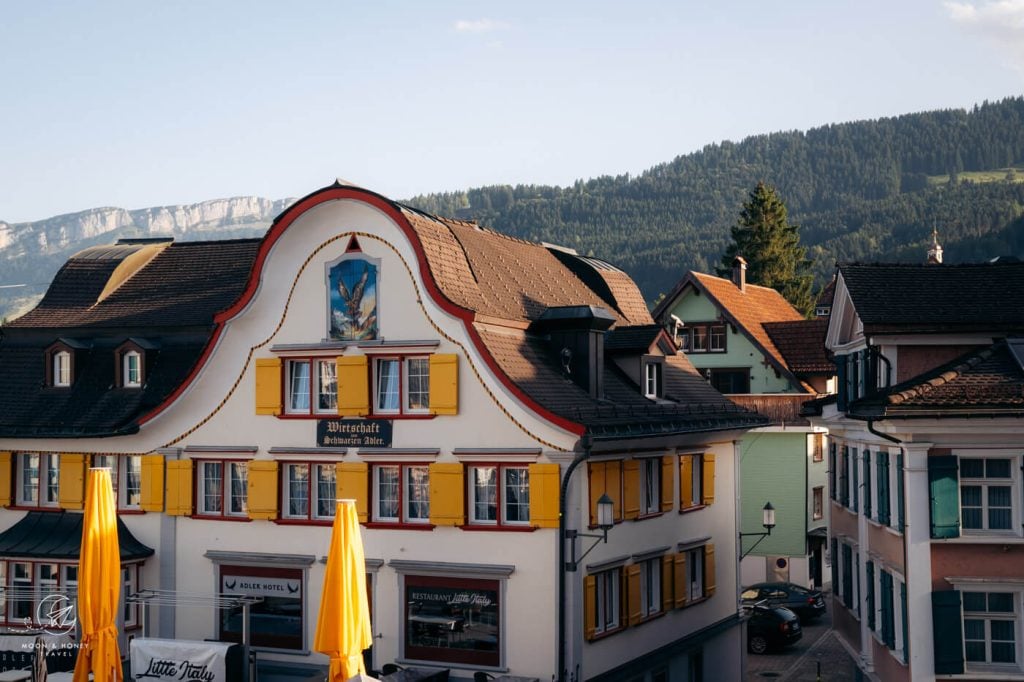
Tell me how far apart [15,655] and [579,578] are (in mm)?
13863

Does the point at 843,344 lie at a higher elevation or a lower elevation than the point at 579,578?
higher

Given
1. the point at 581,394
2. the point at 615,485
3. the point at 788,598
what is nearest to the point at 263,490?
the point at 581,394

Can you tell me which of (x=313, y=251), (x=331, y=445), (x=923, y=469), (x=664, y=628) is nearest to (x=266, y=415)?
(x=331, y=445)

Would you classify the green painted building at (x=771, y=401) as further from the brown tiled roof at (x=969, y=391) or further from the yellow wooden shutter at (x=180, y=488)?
the brown tiled roof at (x=969, y=391)

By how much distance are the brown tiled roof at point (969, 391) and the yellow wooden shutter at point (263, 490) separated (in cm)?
1460

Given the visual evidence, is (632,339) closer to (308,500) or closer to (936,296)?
(308,500)

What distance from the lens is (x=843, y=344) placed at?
29.2 metres

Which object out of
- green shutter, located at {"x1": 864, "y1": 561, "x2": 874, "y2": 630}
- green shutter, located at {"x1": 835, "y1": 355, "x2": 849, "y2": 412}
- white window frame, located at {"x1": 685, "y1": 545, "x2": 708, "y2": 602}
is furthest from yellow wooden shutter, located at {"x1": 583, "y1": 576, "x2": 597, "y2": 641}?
green shutter, located at {"x1": 835, "y1": 355, "x2": 849, "y2": 412}

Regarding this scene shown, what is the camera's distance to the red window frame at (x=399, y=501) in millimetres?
29773

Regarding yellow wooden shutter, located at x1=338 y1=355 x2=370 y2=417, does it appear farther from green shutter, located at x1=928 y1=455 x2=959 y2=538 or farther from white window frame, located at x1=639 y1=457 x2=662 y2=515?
green shutter, located at x1=928 y1=455 x2=959 y2=538

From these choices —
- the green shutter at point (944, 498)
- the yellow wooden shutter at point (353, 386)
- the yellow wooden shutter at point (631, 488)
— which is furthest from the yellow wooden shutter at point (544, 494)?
the green shutter at point (944, 498)

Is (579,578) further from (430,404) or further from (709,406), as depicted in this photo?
(709,406)

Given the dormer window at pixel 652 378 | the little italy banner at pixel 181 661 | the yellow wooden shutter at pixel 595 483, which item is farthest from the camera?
the dormer window at pixel 652 378

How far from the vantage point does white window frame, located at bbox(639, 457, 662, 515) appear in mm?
32094
